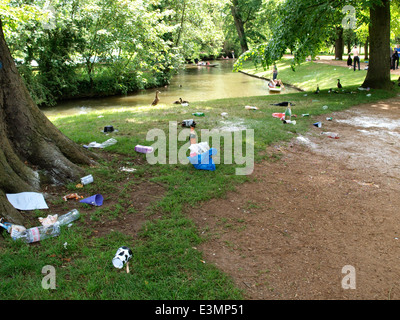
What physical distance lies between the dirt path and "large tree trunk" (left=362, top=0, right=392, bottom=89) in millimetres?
9094

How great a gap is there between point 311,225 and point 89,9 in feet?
64.6

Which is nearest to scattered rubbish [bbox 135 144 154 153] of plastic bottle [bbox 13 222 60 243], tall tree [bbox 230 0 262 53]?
plastic bottle [bbox 13 222 60 243]

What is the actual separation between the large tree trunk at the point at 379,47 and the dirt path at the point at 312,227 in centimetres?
909

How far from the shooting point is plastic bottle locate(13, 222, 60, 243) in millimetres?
3664

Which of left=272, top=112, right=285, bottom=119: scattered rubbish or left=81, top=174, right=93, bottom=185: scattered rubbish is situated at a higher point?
left=272, top=112, right=285, bottom=119: scattered rubbish

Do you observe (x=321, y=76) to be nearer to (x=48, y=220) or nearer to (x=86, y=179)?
(x=86, y=179)

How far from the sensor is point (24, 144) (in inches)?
190

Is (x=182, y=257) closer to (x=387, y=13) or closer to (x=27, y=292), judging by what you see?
(x=27, y=292)

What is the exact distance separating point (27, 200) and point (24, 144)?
102 cm

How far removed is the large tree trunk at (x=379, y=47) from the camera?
13961 mm

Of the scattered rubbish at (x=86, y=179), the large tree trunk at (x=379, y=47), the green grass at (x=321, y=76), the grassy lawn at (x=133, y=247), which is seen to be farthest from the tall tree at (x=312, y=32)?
the scattered rubbish at (x=86, y=179)

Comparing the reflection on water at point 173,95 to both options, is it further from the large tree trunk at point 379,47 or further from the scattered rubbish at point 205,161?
the scattered rubbish at point 205,161

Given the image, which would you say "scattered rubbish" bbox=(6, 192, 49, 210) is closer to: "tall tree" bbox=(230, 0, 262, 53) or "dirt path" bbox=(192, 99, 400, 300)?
"dirt path" bbox=(192, 99, 400, 300)
